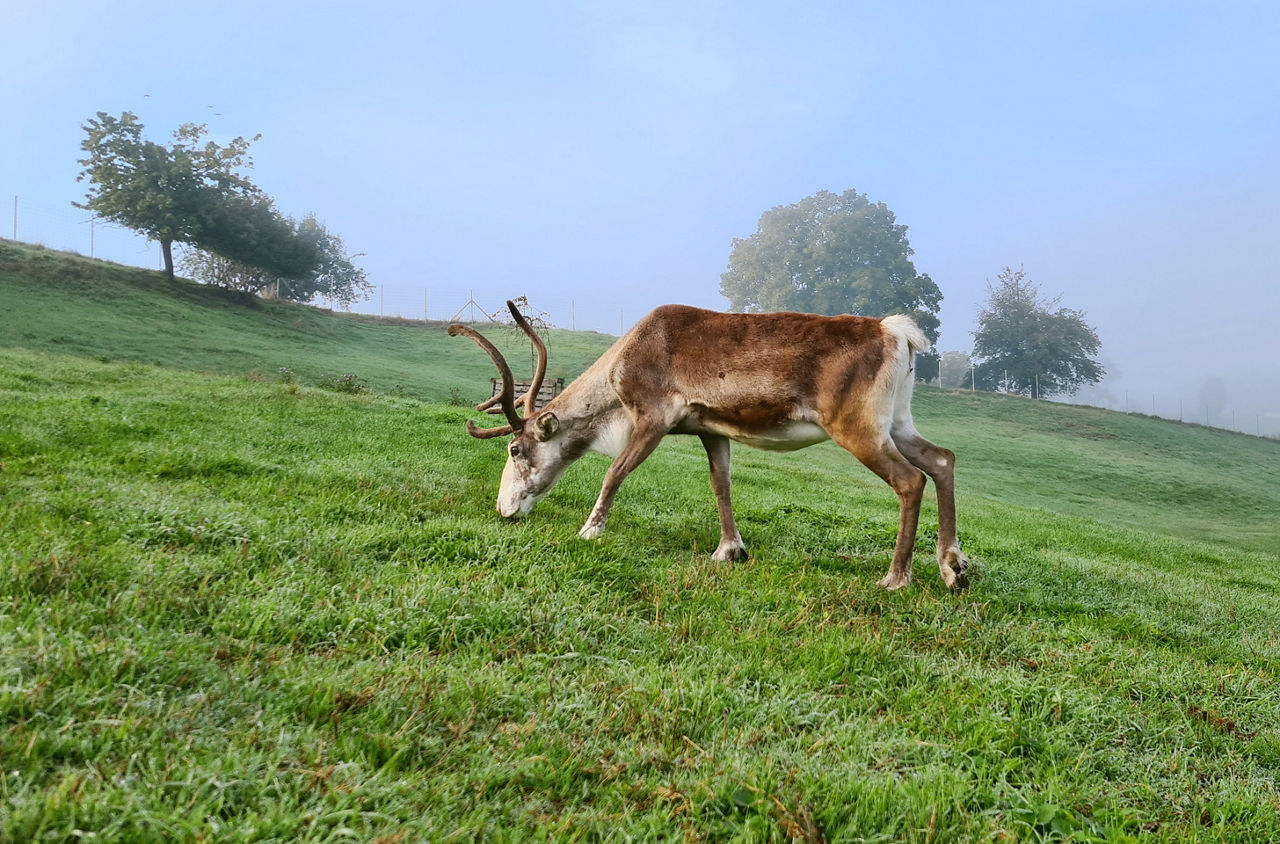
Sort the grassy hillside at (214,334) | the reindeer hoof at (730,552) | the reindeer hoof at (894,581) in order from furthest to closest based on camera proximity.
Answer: the grassy hillside at (214,334) < the reindeer hoof at (730,552) < the reindeer hoof at (894,581)

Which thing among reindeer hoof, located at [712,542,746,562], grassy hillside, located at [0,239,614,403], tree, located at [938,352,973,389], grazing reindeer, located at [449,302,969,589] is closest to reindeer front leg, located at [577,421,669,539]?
grazing reindeer, located at [449,302,969,589]

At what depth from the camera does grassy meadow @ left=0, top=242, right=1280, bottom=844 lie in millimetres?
2059

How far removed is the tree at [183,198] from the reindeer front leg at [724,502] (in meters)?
46.6

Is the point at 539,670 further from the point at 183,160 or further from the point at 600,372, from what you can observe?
the point at 183,160

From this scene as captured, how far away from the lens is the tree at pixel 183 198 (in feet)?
135

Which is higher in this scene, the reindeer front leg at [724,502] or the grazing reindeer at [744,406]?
the grazing reindeer at [744,406]

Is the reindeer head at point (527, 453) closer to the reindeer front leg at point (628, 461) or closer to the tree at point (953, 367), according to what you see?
the reindeer front leg at point (628, 461)

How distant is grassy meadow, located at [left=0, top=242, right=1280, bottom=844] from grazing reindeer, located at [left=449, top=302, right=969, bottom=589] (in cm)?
52

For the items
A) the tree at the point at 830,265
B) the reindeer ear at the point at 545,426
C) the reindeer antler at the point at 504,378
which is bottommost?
the reindeer ear at the point at 545,426

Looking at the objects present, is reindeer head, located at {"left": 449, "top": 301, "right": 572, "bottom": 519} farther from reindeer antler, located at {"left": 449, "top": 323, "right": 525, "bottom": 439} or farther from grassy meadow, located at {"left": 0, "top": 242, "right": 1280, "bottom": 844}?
grassy meadow, located at {"left": 0, "top": 242, "right": 1280, "bottom": 844}

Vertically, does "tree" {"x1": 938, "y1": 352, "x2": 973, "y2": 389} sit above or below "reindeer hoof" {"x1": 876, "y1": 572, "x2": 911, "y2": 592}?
above

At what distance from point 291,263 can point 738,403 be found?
49954 millimetres

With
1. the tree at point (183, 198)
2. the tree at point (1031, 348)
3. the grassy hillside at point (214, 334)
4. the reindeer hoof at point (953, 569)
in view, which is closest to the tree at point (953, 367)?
the tree at point (1031, 348)

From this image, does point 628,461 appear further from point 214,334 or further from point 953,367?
point 953,367
